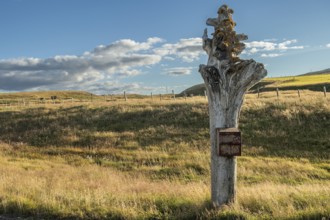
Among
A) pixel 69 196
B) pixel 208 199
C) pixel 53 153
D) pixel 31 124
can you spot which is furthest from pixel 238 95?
pixel 31 124

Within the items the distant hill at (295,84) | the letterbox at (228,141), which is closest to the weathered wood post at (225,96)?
the letterbox at (228,141)

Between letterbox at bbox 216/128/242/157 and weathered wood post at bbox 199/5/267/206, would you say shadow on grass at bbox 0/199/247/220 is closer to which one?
weathered wood post at bbox 199/5/267/206

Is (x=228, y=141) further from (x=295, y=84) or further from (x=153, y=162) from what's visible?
(x=295, y=84)

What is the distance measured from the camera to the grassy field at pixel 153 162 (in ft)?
24.6

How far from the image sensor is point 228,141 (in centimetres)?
705

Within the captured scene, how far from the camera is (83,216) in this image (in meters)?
7.35

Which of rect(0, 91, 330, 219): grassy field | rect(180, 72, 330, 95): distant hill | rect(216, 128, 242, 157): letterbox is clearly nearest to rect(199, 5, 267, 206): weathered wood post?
rect(216, 128, 242, 157): letterbox

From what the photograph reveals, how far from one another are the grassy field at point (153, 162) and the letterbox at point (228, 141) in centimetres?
105

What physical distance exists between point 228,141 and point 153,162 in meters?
13.3

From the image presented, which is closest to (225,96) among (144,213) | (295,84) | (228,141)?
(228,141)

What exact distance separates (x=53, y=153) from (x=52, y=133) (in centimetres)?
766

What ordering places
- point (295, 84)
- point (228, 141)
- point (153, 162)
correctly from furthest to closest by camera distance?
point (295, 84) < point (153, 162) < point (228, 141)

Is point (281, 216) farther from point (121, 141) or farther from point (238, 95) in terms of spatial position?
point (121, 141)

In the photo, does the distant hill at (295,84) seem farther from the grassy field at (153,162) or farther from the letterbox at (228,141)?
the letterbox at (228,141)
